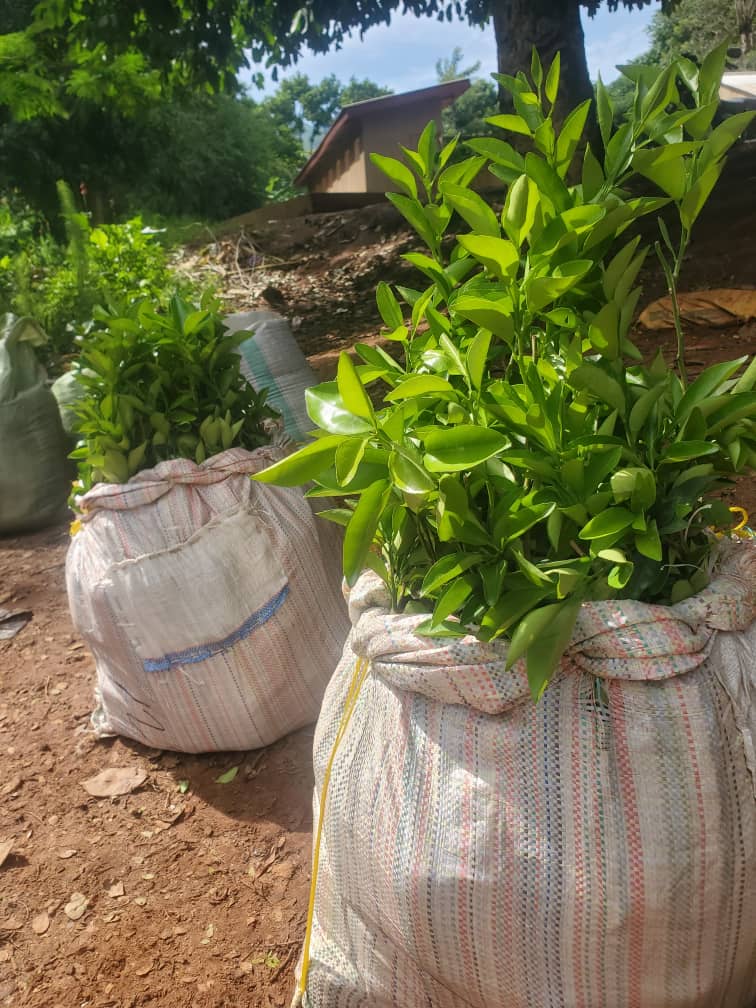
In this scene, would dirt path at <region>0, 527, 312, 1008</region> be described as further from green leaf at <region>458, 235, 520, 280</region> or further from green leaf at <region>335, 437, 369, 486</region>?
green leaf at <region>458, 235, 520, 280</region>

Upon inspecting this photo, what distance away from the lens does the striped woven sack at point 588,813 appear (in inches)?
37.2

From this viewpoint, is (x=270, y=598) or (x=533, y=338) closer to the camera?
(x=533, y=338)

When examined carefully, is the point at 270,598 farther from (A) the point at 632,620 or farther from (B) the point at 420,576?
(A) the point at 632,620

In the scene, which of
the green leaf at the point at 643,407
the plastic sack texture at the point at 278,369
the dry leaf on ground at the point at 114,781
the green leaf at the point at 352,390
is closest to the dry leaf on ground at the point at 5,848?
the dry leaf on ground at the point at 114,781

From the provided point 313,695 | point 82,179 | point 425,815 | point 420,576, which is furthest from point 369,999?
point 82,179

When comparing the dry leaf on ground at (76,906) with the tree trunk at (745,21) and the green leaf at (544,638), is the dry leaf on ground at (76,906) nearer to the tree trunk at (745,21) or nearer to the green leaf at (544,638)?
the green leaf at (544,638)

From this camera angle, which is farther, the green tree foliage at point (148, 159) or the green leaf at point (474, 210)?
the green tree foliage at point (148, 159)

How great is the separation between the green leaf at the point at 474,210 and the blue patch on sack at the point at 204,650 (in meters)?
1.14

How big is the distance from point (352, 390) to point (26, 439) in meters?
3.19

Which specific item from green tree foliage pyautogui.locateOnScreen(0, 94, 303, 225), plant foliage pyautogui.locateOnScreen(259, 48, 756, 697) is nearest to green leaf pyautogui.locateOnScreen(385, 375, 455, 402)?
plant foliage pyautogui.locateOnScreen(259, 48, 756, 697)

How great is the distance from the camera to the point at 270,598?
6.24 ft

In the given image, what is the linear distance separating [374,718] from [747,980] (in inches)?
23.4

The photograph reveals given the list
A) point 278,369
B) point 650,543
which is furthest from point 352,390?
point 278,369

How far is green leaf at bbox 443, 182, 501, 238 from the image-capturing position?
0.97m
